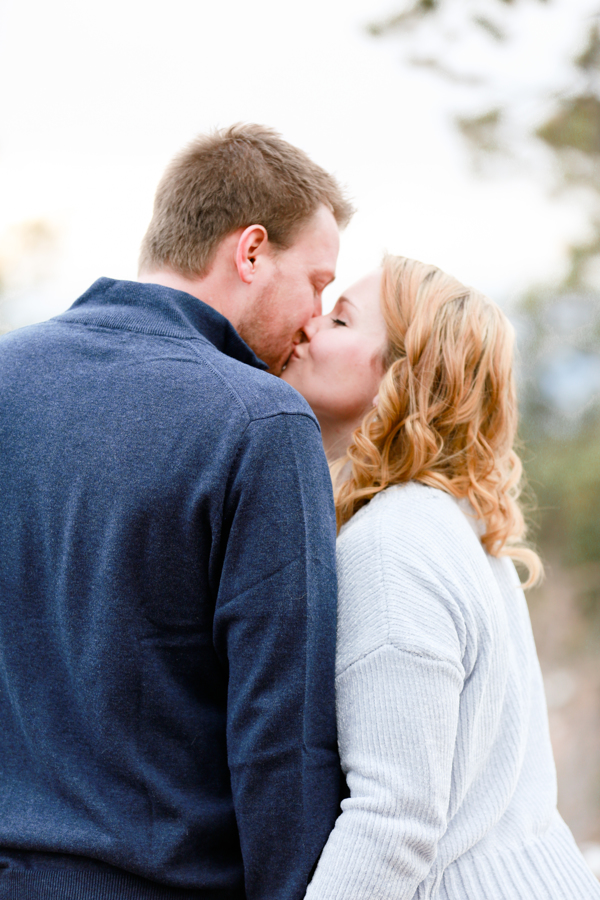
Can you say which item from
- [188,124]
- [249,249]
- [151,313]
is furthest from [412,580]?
[188,124]

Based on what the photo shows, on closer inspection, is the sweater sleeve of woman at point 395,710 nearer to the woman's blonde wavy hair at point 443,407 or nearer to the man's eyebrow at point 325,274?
the woman's blonde wavy hair at point 443,407

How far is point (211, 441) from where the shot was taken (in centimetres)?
103

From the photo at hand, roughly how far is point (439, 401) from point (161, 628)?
0.72m

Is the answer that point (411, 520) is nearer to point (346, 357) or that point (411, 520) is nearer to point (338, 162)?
point (346, 357)

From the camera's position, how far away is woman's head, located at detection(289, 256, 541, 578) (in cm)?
149

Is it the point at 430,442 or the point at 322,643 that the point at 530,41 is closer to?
the point at 430,442

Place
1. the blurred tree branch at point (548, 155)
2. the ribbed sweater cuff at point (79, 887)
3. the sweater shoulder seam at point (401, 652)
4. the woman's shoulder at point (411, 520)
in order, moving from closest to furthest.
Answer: the ribbed sweater cuff at point (79, 887), the sweater shoulder seam at point (401, 652), the woman's shoulder at point (411, 520), the blurred tree branch at point (548, 155)

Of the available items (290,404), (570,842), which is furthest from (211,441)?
(570,842)

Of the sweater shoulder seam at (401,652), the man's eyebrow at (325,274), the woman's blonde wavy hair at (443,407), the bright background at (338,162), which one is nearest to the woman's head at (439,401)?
the woman's blonde wavy hair at (443,407)

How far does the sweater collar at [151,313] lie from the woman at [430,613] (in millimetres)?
387

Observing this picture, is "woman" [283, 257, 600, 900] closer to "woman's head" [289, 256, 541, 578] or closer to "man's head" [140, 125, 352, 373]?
"woman's head" [289, 256, 541, 578]

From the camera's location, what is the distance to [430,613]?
116 cm

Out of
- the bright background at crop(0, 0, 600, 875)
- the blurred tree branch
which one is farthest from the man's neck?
the bright background at crop(0, 0, 600, 875)

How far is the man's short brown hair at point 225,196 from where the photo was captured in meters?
1.43
